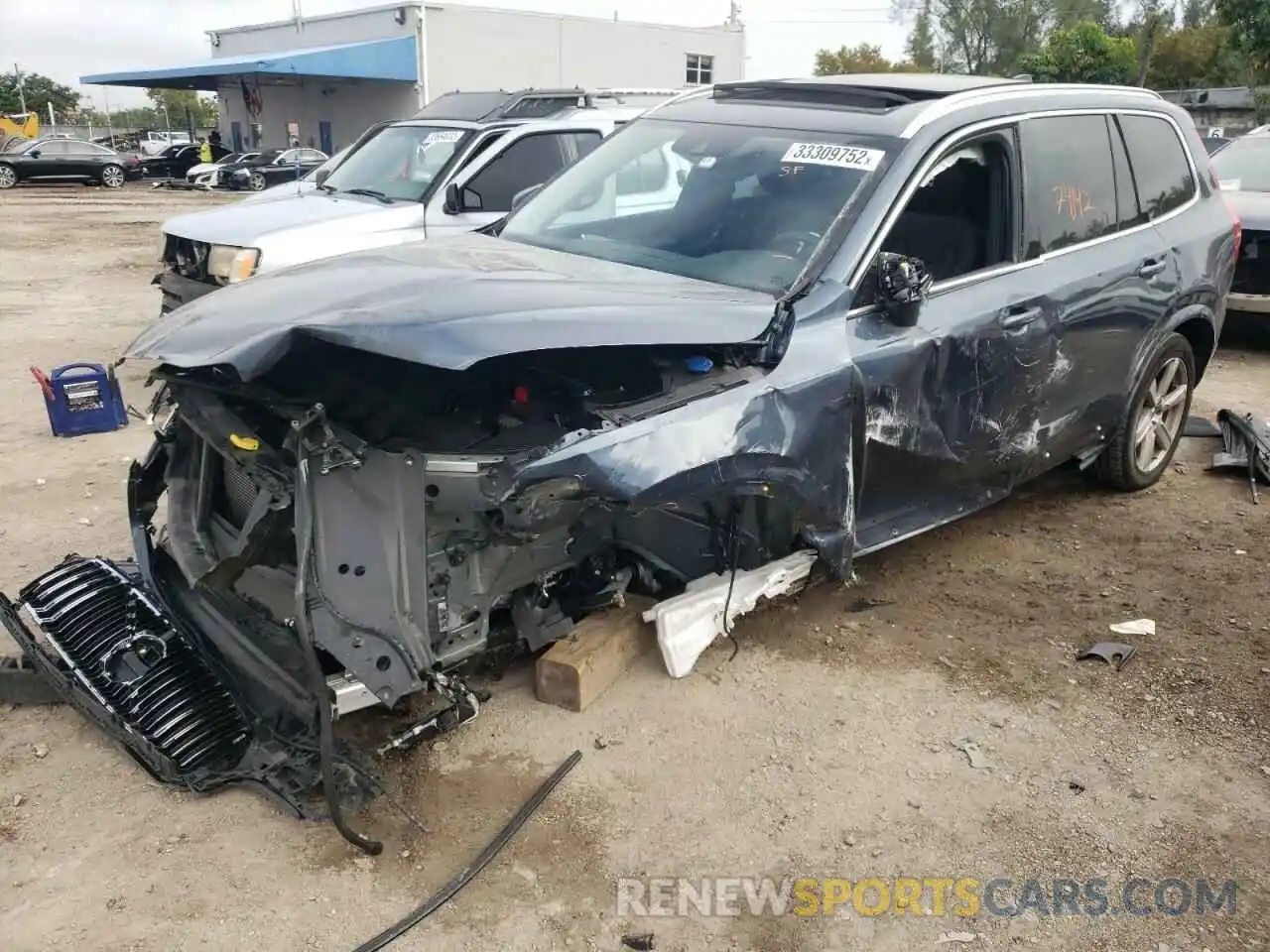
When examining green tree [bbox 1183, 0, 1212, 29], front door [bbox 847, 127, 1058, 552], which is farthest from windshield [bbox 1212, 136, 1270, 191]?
green tree [bbox 1183, 0, 1212, 29]

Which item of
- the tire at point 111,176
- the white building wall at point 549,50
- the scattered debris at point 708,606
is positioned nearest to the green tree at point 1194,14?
the white building wall at point 549,50

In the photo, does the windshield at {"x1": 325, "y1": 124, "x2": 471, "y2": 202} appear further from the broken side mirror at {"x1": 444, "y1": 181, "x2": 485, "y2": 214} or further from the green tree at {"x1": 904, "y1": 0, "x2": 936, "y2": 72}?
the green tree at {"x1": 904, "y1": 0, "x2": 936, "y2": 72}

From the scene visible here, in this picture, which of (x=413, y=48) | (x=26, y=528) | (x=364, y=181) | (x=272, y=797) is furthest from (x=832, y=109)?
(x=413, y=48)

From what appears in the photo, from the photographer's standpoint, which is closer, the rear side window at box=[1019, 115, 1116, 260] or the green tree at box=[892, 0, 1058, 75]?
the rear side window at box=[1019, 115, 1116, 260]

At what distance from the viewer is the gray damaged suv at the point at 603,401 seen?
287cm

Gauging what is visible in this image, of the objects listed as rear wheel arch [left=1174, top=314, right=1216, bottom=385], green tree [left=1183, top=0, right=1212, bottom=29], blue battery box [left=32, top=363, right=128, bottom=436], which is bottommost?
blue battery box [left=32, top=363, right=128, bottom=436]

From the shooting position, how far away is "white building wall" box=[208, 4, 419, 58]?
102ft

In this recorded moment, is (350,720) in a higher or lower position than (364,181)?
lower

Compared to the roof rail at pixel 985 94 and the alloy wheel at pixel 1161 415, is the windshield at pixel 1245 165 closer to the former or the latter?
the alloy wheel at pixel 1161 415

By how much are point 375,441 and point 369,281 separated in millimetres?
601

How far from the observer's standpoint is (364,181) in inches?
325

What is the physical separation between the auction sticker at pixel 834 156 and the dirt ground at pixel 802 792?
1763mm

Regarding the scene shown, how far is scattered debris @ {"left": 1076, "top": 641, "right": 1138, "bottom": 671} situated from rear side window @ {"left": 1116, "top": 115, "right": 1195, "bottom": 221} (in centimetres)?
214

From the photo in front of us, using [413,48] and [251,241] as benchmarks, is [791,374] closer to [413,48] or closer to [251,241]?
[251,241]
